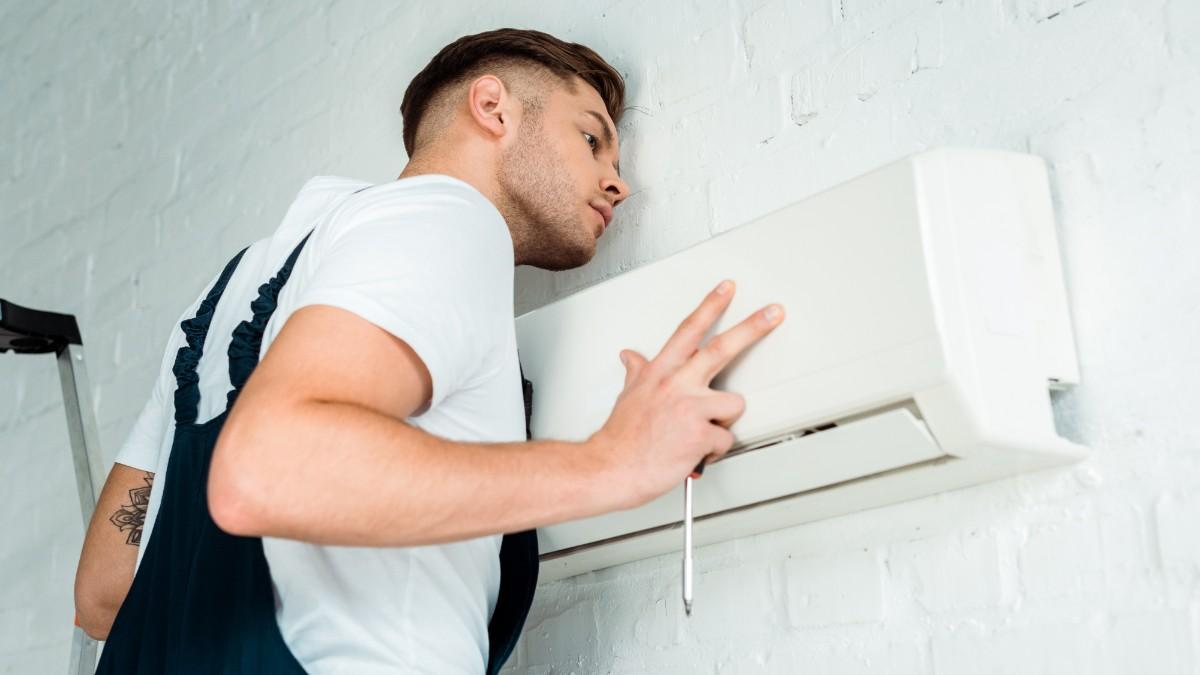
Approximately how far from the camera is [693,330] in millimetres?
1084

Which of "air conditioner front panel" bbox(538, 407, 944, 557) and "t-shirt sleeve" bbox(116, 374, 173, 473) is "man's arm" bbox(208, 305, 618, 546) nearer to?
"air conditioner front panel" bbox(538, 407, 944, 557)

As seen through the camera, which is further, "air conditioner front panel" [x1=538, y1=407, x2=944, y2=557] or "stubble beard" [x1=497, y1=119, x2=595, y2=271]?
"stubble beard" [x1=497, y1=119, x2=595, y2=271]

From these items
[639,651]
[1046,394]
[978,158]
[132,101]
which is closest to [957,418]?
[1046,394]

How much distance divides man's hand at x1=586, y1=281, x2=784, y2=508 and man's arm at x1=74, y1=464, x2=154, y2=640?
23.1 inches

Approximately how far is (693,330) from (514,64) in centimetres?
55

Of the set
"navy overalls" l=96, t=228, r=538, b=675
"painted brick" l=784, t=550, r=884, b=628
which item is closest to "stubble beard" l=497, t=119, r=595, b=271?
"navy overalls" l=96, t=228, r=538, b=675

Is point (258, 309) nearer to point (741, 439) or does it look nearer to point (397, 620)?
point (397, 620)

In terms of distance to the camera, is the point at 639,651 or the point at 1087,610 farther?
the point at 639,651

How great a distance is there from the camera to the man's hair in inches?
58.7

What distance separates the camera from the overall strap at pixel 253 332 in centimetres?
108

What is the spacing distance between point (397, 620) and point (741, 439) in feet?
1.07

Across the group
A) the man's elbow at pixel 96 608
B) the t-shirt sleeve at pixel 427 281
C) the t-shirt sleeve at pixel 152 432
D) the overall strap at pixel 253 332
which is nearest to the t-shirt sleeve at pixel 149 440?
the t-shirt sleeve at pixel 152 432

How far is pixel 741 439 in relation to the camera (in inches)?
42.3

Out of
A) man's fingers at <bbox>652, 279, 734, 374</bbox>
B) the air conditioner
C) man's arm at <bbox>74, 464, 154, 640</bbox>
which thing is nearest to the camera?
the air conditioner
